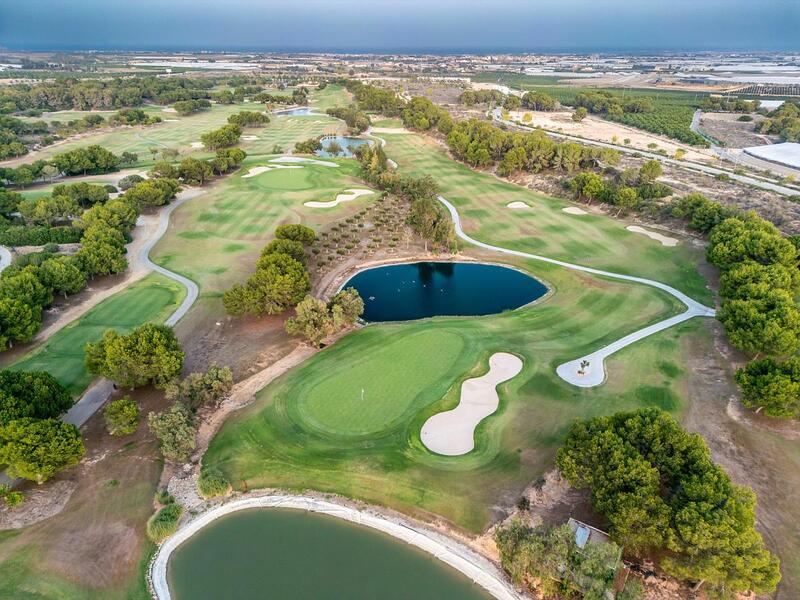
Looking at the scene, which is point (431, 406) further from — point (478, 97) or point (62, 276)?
point (478, 97)

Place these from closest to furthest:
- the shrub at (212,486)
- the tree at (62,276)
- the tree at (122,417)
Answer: the shrub at (212,486) < the tree at (122,417) < the tree at (62,276)

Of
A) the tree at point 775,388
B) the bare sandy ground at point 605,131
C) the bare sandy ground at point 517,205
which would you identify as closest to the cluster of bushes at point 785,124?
the bare sandy ground at point 605,131

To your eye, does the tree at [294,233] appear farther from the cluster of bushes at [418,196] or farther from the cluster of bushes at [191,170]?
the cluster of bushes at [191,170]

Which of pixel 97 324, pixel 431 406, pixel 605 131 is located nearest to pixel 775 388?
pixel 431 406

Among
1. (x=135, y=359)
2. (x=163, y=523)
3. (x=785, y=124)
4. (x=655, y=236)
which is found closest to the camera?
(x=163, y=523)

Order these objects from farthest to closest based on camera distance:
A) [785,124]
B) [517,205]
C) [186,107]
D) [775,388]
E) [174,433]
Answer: [186,107]
[785,124]
[517,205]
[775,388]
[174,433]

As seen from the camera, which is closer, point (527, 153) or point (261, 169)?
point (527, 153)

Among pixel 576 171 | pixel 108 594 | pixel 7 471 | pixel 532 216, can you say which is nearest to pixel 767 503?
pixel 108 594
